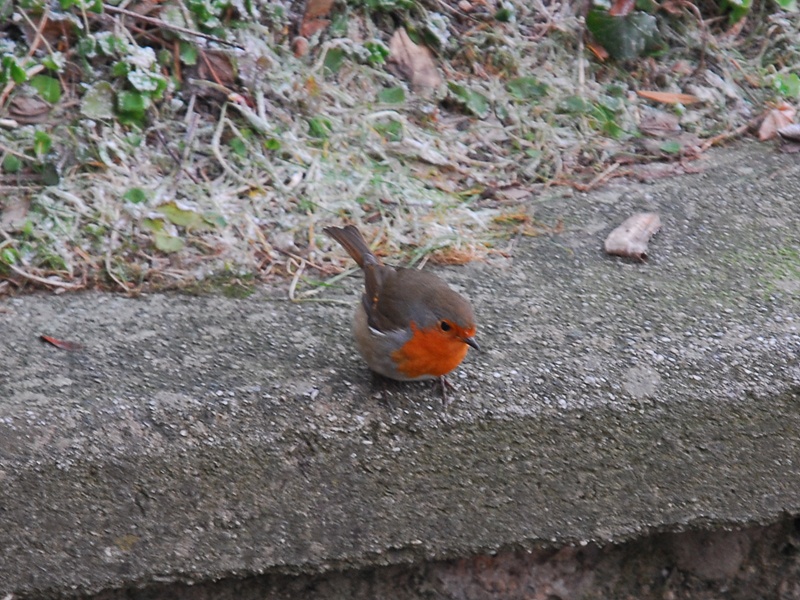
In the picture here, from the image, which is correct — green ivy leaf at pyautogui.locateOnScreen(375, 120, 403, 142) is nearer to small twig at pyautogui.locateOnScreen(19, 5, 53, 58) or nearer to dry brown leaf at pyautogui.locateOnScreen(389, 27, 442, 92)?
dry brown leaf at pyautogui.locateOnScreen(389, 27, 442, 92)

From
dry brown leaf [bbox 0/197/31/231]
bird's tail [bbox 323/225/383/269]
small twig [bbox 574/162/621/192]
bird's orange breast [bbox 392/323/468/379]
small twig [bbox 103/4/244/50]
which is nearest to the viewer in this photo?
bird's orange breast [bbox 392/323/468/379]

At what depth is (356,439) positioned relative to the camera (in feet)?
7.21

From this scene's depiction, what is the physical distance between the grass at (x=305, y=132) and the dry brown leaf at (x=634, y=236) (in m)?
0.22

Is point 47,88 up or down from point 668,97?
down

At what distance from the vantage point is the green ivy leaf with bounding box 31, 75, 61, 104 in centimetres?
300

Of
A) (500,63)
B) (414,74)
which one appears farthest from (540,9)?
(414,74)

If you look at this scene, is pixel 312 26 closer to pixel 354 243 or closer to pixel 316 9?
pixel 316 9

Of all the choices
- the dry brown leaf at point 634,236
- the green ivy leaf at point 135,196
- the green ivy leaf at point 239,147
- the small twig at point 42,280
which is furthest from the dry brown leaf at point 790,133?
the small twig at point 42,280

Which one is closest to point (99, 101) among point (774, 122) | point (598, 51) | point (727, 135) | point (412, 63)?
point (412, 63)

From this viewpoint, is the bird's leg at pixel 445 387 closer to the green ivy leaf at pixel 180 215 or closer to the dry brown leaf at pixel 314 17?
the green ivy leaf at pixel 180 215

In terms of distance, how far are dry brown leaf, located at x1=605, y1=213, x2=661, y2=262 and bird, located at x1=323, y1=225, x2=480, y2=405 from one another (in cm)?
74

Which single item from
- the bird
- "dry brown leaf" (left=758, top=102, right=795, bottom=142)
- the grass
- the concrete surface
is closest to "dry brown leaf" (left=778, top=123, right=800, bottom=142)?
"dry brown leaf" (left=758, top=102, right=795, bottom=142)

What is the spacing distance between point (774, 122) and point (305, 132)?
1711mm

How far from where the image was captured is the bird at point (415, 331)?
224cm
